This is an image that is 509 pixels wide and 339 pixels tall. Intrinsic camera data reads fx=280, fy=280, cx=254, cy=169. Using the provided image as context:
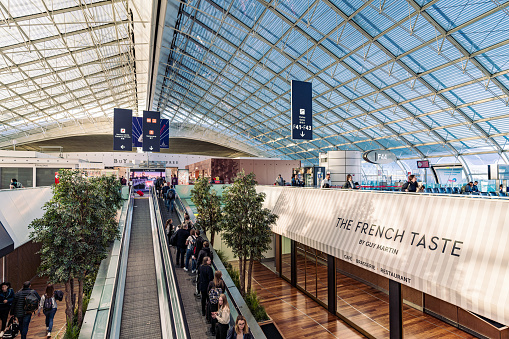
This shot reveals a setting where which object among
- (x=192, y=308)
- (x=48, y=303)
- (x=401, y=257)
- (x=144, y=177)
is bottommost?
(x=192, y=308)

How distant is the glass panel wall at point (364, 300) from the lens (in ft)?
30.5

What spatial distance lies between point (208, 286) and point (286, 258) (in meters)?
8.47

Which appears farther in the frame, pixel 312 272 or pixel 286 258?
pixel 286 258

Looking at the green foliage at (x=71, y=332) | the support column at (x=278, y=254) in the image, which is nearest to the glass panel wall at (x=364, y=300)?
the support column at (x=278, y=254)

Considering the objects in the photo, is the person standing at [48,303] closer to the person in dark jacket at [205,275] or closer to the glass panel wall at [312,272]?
the person in dark jacket at [205,275]

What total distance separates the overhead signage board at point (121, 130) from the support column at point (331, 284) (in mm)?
14319

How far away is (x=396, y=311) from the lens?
7.64m

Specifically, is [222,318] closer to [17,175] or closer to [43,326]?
[43,326]

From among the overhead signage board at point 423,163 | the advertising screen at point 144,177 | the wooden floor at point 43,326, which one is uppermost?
the overhead signage board at point 423,163

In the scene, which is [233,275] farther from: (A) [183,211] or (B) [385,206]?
(B) [385,206]

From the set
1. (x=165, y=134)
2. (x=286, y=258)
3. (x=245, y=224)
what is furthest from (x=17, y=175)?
(x=286, y=258)

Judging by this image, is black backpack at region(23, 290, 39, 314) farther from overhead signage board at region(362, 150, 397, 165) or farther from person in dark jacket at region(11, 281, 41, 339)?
overhead signage board at region(362, 150, 397, 165)

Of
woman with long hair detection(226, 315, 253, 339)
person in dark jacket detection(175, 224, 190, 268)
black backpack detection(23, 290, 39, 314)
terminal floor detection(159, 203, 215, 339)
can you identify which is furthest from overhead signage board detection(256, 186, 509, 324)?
black backpack detection(23, 290, 39, 314)

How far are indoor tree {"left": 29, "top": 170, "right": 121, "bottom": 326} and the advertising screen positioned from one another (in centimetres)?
1897
